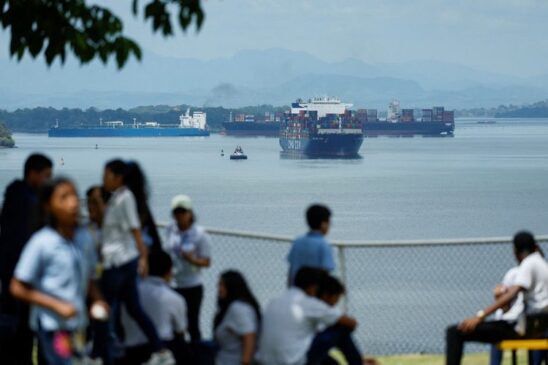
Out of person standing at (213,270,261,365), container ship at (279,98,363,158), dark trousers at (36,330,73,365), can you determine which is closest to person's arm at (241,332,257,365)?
person standing at (213,270,261,365)

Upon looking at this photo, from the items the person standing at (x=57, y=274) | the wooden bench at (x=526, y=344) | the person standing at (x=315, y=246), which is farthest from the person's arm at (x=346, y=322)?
the person standing at (x=57, y=274)

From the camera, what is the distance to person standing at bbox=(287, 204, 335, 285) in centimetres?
719

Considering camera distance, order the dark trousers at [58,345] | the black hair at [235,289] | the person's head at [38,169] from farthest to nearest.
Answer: the black hair at [235,289], the person's head at [38,169], the dark trousers at [58,345]

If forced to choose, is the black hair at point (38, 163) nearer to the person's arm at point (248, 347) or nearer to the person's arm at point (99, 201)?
the person's arm at point (99, 201)

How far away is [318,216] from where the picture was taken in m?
7.21

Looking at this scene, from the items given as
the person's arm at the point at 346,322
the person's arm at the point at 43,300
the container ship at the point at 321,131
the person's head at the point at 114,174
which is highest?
the person's head at the point at 114,174

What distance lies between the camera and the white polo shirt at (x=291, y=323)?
661cm

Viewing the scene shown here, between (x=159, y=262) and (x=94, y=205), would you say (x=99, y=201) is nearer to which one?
(x=94, y=205)

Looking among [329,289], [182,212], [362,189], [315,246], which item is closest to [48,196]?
[329,289]

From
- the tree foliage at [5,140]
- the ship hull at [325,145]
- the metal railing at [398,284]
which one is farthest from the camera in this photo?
the tree foliage at [5,140]

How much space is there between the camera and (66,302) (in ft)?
16.6

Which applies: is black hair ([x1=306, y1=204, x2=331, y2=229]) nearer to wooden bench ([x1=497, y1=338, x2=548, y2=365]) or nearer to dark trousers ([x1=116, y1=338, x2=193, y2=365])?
dark trousers ([x1=116, y1=338, x2=193, y2=365])

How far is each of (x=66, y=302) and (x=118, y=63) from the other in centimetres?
177

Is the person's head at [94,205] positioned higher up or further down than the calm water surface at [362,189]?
higher up
